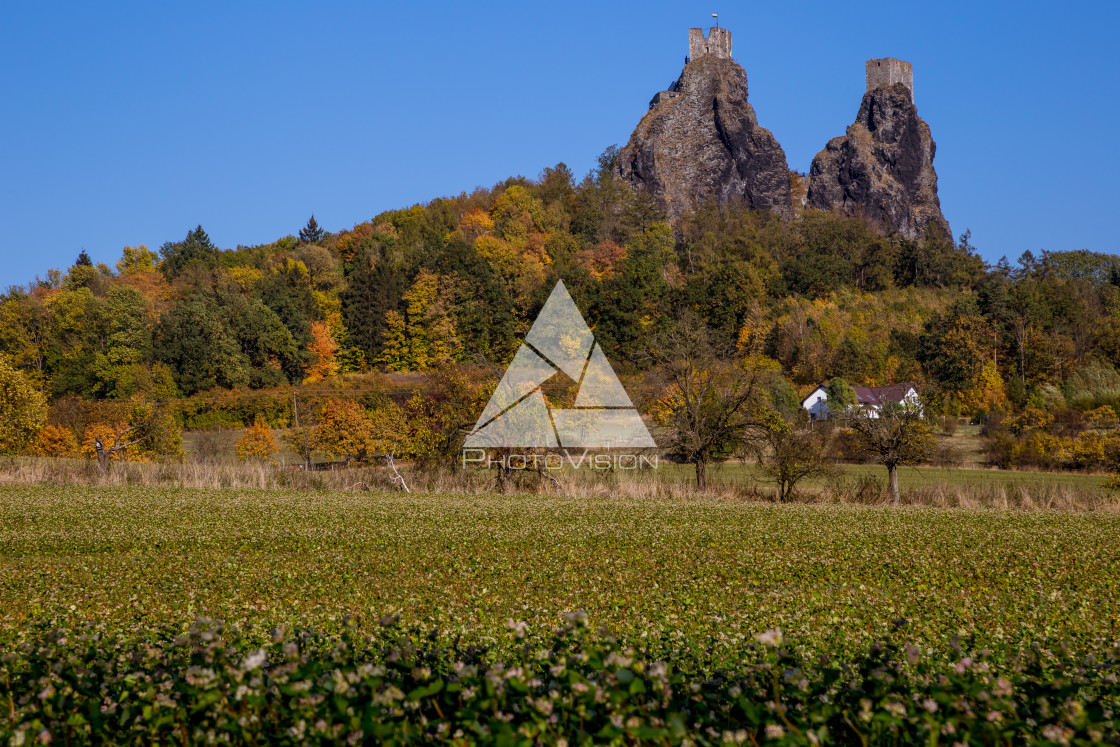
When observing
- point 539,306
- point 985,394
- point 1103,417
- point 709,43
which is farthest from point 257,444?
point 709,43

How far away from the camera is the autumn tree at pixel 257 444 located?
53.5m

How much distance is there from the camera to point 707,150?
430 ft

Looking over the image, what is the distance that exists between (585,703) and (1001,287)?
286 ft

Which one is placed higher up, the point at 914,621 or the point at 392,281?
the point at 392,281

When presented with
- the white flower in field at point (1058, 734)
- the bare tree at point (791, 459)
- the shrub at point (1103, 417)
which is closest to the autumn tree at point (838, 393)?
the shrub at point (1103, 417)

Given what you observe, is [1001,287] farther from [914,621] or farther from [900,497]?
[914,621]

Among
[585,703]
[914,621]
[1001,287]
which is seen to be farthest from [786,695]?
[1001,287]

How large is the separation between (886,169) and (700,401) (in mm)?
128360

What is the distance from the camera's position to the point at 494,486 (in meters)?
30.2

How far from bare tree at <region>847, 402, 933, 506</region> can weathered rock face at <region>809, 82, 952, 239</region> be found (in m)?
117

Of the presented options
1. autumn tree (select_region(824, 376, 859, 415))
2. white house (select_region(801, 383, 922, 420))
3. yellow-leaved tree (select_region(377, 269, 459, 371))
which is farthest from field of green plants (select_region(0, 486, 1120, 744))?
white house (select_region(801, 383, 922, 420))

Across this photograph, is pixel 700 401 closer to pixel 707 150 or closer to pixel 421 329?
pixel 421 329

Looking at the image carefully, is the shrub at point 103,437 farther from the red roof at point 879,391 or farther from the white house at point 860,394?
the red roof at point 879,391

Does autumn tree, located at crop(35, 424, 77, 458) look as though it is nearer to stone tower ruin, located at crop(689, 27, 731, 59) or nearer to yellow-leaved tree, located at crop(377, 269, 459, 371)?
yellow-leaved tree, located at crop(377, 269, 459, 371)
